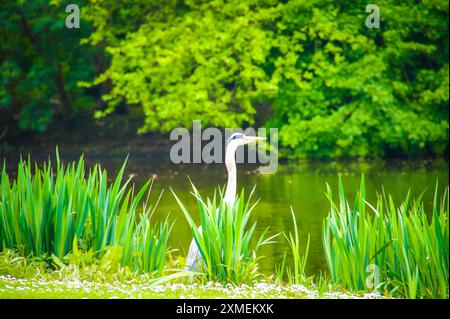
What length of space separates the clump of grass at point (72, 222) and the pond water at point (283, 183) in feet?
9.22

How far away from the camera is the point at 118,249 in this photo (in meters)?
9.39

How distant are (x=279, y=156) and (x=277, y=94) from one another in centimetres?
198

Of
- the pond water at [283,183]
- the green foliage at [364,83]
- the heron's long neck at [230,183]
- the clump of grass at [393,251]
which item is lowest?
the pond water at [283,183]

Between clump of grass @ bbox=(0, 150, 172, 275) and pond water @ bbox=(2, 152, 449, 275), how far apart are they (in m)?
2.81

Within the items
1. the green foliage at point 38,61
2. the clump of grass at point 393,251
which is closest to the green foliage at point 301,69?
the green foliage at point 38,61

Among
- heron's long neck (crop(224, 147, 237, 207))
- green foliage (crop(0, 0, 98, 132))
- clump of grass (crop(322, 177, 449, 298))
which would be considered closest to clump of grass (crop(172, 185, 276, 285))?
heron's long neck (crop(224, 147, 237, 207))

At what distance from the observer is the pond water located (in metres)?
15.2

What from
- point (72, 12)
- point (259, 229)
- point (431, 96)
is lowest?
point (259, 229)

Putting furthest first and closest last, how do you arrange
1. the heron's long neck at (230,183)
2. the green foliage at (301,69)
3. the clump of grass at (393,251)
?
the green foliage at (301,69) < the heron's long neck at (230,183) < the clump of grass at (393,251)

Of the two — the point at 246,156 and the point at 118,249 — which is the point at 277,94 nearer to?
the point at 246,156

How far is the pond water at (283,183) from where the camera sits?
49.9ft

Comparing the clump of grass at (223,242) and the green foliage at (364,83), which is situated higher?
the green foliage at (364,83)

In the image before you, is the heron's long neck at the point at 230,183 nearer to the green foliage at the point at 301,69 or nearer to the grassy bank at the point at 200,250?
the grassy bank at the point at 200,250
